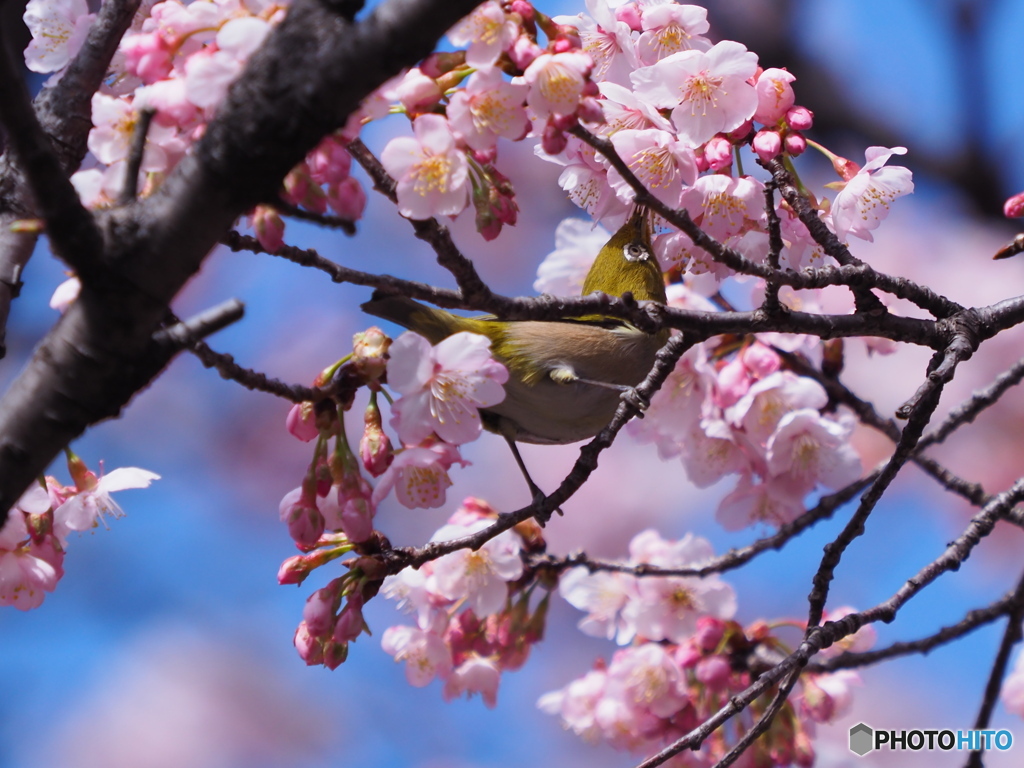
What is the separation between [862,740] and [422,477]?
73.4 inches

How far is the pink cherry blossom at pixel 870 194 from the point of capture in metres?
1.72

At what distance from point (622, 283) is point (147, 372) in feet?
4.99

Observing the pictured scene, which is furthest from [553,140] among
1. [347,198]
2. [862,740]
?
[862,740]

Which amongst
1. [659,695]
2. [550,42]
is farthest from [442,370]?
[659,695]

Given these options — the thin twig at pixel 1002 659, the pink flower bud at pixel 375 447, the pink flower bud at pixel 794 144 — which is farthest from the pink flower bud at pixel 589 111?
the thin twig at pixel 1002 659

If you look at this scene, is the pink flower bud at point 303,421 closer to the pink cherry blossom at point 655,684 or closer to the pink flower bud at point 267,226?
the pink flower bud at point 267,226

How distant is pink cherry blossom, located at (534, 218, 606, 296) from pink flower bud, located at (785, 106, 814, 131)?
1095 millimetres

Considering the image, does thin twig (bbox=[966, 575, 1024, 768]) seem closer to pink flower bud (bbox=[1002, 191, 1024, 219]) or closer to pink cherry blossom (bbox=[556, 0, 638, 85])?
pink flower bud (bbox=[1002, 191, 1024, 219])

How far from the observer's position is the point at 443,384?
5.04 feet

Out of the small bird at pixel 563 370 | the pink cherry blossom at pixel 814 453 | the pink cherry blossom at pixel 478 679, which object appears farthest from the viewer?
the pink cherry blossom at pixel 478 679

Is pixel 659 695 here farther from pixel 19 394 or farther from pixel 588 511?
pixel 588 511

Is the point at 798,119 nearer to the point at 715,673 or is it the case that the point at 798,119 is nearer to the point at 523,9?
the point at 523,9

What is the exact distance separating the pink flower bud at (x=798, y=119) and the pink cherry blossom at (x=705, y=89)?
0.25ft

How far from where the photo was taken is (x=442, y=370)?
1.52 m
